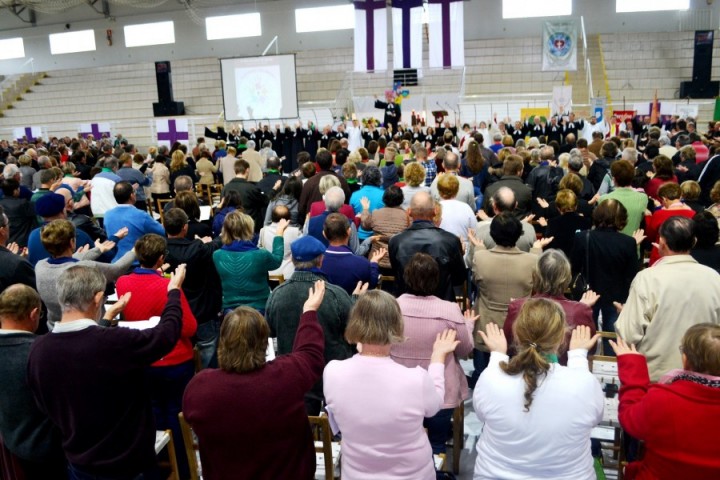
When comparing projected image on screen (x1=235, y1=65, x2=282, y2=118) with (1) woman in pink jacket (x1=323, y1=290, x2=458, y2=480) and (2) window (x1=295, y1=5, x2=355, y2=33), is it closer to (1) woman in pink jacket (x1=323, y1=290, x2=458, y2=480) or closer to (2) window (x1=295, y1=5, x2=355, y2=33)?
(2) window (x1=295, y1=5, x2=355, y2=33)

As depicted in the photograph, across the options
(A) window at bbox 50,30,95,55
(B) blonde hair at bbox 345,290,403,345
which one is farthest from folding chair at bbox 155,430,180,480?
(A) window at bbox 50,30,95,55

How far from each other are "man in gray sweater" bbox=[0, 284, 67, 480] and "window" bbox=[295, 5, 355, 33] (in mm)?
20809

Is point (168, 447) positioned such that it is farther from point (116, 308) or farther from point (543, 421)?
point (543, 421)

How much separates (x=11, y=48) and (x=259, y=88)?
1440cm

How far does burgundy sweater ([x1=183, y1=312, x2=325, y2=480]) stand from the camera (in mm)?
2160

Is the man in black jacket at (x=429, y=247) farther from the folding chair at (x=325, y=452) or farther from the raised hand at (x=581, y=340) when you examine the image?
the raised hand at (x=581, y=340)

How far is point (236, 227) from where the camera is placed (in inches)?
149

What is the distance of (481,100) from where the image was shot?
18.3m

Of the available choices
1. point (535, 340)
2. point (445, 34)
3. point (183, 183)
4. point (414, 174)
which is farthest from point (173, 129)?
point (535, 340)

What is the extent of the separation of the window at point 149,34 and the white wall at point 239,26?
8.7 inches

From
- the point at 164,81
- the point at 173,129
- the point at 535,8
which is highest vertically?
the point at 535,8

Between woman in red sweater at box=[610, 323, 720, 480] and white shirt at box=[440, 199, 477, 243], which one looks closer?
woman in red sweater at box=[610, 323, 720, 480]

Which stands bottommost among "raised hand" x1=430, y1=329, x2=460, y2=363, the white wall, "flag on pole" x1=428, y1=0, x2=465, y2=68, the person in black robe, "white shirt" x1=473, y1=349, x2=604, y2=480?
"white shirt" x1=473, y1=349, x2=604, y2=480

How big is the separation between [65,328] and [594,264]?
123 inches
